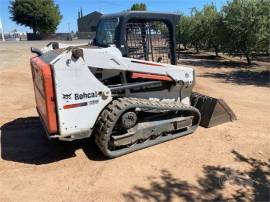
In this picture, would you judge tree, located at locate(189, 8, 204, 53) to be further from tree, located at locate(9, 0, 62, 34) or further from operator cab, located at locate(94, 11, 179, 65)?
tree, located at locate(9, 0, 62, 34)

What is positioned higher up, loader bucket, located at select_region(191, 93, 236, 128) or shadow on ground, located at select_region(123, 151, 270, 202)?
loader bucket, located at select_region(191, 93, 236, 128)

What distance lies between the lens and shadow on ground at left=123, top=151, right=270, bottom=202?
4.45 meters

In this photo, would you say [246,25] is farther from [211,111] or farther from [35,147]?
[35,147]

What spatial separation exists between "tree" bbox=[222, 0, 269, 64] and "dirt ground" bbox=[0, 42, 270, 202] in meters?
9.38

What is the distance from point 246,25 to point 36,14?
45299 mm

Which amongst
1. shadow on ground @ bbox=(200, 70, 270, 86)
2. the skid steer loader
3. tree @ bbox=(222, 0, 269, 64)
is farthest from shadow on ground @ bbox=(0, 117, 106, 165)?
tree @ bbox=(222, 0, 269, 64)

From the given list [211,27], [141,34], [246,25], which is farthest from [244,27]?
[141,34]

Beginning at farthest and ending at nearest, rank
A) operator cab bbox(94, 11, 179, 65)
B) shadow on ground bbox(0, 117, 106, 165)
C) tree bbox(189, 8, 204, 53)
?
tree bbox(189, 8, 204, 53), operator cab bbox(94, 11, 179, 65), shadow on ground bbox(0, 117, 106, 165)

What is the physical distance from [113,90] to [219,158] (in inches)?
78.6

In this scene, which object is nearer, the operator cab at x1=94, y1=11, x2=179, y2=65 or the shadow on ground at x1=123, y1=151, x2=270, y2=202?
the shadow on ground at x1=123, y1=151, x2=270, y2=202

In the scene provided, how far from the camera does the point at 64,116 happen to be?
495 cm

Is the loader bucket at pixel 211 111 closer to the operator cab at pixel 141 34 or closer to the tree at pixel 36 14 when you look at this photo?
the operator cab at pixel 141 34

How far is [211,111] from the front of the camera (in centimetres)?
706

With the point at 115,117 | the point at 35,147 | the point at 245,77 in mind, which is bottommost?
the point at 35,147
